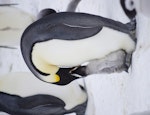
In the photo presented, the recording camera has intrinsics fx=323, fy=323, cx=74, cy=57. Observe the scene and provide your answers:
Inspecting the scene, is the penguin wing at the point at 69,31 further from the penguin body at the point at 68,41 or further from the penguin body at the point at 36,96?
the penguin body at the point at 36,96

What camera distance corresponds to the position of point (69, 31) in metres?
0.90

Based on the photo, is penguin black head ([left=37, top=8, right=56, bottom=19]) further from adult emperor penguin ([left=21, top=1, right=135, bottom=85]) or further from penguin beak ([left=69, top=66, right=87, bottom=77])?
penguin beak ([left=69, top=66, right=87, bottom=77])

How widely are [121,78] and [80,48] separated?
0.14 m

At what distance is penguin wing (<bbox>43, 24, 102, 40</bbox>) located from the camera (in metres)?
0.88

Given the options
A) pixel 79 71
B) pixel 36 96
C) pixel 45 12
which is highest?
pixel 45 12

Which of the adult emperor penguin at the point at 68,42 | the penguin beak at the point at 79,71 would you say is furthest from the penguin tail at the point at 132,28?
the penguin beak at the point at 79,71

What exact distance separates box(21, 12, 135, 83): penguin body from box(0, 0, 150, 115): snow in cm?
2

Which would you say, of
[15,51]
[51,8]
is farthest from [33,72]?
[51,8]

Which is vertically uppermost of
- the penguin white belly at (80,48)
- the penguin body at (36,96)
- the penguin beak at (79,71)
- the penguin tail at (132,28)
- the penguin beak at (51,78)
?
the penguin tail at (132,28)

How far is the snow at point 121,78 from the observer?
2.63 ft

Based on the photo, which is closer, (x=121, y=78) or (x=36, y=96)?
(x=121, y=78)

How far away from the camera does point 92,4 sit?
88cm

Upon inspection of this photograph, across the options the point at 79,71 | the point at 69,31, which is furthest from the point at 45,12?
the point at 79,71

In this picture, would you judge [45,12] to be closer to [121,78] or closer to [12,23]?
[12,23]
